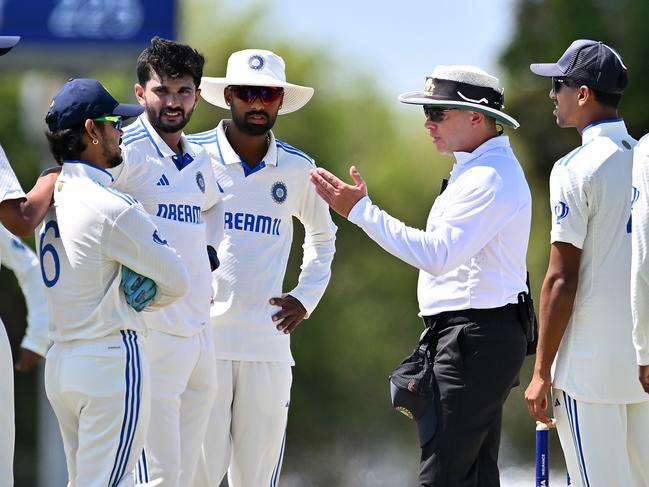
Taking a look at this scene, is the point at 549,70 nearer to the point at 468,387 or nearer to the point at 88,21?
the point at 468,387

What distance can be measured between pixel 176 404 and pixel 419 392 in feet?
2.98

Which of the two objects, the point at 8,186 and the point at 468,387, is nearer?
the point at 8,186

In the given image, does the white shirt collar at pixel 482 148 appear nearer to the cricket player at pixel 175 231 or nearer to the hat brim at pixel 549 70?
the hat brim at pixel 549 70


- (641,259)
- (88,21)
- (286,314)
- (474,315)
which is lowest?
(286,314)

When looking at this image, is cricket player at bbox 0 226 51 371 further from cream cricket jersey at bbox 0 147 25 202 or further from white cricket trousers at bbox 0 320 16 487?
cream cricket jersey at bbox 0 147 25 202

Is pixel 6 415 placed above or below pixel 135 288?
below

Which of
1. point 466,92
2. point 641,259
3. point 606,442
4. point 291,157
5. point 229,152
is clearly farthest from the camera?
point 291,157

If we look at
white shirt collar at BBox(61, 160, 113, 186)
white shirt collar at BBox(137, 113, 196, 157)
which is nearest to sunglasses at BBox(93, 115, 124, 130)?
white shirt collar at BBox(61, 160, 113, 186)

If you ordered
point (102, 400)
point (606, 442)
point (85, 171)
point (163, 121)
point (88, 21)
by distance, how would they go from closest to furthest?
point (102, 400)
point (85, 171)
point (606, 442)
point (163, 121)
point (88, 21)

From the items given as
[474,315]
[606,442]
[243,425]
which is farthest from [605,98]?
[243,425]

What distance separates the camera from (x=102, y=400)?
169 inches

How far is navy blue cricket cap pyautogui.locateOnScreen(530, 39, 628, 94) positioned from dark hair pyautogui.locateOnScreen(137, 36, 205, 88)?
1.37 metres

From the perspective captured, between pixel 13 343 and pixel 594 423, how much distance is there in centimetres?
959

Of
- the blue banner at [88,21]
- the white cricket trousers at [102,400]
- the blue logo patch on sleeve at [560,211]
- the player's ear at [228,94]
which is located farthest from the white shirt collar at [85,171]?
the blue banner at [88,21]
